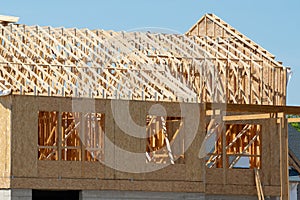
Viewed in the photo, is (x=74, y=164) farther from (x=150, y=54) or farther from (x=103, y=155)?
(x=150, y=54)

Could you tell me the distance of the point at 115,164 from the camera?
33.6 m

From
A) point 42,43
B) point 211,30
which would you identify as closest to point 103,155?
point 42,43

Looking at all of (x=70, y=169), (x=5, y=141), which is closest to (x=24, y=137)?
(x=5, y=141)

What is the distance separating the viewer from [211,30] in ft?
137

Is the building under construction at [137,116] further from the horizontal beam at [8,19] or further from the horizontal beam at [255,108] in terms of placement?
the horizontal beam at [8,19]

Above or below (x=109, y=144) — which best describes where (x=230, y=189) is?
below

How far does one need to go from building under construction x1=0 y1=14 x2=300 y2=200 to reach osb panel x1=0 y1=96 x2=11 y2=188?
0.03 meters

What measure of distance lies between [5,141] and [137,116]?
4264mm

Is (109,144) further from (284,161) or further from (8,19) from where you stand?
(8,19)

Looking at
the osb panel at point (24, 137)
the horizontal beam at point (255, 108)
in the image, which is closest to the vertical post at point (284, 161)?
the horizontal beam at point (255, 108)

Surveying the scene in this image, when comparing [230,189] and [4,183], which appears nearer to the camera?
[4,183]

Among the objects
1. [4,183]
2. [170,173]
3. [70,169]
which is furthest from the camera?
[170,173]

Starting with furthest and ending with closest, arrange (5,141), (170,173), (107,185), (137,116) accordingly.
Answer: (170,173)
(137,116)
(107,185)
(5,141)

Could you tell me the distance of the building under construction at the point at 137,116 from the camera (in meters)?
32.9
